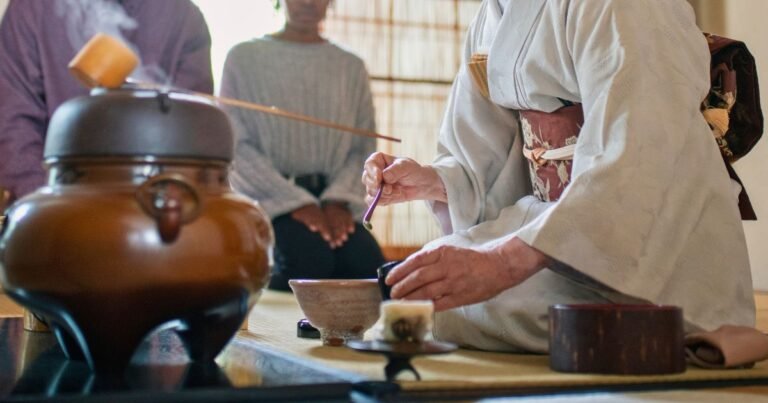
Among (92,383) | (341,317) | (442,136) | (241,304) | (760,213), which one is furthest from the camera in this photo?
(760,213)

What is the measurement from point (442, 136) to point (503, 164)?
0.21 metres

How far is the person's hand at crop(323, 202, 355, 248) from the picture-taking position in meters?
4.77

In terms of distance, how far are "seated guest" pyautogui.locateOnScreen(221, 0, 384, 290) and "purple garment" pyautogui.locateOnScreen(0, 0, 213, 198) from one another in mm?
1294

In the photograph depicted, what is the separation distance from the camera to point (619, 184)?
1.80 m

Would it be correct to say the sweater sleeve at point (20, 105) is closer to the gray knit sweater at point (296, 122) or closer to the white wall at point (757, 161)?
the gray knit sweater at point (296, 122)

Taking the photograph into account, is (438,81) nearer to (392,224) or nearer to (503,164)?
(392,224)

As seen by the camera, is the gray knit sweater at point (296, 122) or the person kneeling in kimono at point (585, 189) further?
the gray knit sweater at point (296, 122)

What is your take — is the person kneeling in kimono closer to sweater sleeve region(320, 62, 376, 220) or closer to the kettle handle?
the kettle handle

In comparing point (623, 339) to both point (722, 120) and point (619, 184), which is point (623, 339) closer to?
point (619, 184)

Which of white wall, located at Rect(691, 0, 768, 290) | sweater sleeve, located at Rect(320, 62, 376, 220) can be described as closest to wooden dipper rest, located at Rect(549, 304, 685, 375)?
sweater sleeve, located at Rect(320, 62, 376, 220)

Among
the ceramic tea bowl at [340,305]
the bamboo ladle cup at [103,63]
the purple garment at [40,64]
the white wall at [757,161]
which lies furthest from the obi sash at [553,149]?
the white wall at [757,161]

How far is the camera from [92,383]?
129cm

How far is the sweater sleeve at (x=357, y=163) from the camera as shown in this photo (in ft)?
15.8

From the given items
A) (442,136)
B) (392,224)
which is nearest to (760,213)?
(392,224)
